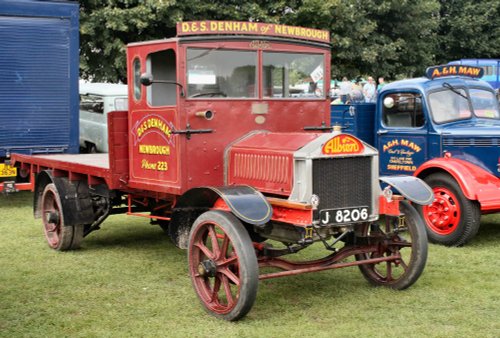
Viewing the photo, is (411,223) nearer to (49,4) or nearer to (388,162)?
(388,162)

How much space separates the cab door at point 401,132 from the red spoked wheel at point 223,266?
13.2 ft

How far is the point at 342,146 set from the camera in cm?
589

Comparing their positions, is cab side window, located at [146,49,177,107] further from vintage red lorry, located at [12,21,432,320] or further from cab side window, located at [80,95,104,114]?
cab side window, located at [80,95,104,114]

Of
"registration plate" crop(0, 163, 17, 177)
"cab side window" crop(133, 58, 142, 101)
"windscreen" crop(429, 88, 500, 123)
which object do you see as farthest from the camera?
"registration plate" crop(0, 163, 17, 177)

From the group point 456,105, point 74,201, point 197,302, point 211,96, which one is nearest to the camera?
point 197,302

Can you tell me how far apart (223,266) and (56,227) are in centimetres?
348

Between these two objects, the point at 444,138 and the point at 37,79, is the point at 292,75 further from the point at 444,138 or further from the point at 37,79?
the point at 37,79

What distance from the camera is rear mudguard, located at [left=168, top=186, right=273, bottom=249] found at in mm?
5508

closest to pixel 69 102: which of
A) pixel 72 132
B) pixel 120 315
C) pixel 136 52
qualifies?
pixel 72 132

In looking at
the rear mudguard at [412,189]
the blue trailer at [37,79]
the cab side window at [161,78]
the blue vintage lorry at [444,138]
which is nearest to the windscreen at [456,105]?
the blue vintage lorry at [444,138]

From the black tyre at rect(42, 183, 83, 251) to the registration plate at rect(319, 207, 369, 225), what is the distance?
366 centimetres

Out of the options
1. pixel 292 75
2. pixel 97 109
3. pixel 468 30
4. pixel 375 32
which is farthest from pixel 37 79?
pixel 468 30

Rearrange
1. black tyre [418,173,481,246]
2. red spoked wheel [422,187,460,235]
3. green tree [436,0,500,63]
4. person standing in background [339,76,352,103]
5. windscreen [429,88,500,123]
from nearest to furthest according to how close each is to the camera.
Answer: black tyre [418,173,481,246]
red spoked wheel [422,187,460,235]
windscreen [429,88,500,123]
person standing in background [339,76,352,103]
green tree [436,0,500,63]

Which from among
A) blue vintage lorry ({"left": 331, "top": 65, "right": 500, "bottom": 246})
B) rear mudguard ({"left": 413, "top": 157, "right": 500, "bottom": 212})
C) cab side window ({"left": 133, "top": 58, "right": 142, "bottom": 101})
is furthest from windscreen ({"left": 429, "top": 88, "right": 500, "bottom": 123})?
cab side window ({"left": 133, "top": 58, "right": 142, "bottom": 101})
